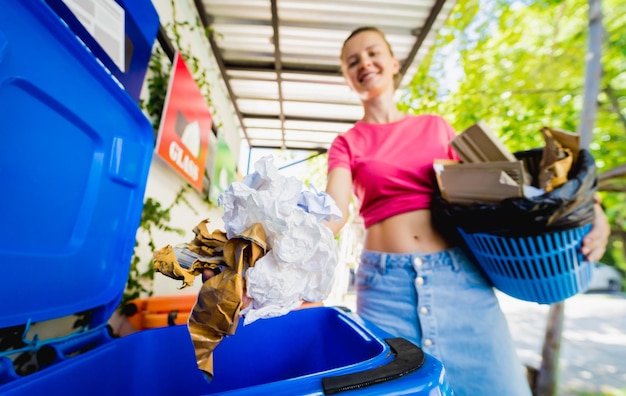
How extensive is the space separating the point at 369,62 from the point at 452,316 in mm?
Result: 940

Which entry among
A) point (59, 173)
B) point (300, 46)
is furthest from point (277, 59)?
point (59, 173)

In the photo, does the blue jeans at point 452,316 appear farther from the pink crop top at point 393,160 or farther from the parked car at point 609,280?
the parked car at point 609,280

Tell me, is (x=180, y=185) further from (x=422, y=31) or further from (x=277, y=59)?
(x=422, y=31)

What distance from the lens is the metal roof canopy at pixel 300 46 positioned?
2.35 meters

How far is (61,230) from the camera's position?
61 centimetres

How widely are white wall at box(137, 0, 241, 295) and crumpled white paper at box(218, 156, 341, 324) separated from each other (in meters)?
0.39

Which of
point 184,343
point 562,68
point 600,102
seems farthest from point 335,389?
point 562,68

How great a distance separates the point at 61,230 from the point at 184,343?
0.36 meters

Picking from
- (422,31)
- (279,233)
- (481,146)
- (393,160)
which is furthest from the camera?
(422,31)

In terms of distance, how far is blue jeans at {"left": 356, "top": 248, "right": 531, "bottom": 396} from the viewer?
75cm

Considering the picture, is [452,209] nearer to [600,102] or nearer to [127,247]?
[127,247]

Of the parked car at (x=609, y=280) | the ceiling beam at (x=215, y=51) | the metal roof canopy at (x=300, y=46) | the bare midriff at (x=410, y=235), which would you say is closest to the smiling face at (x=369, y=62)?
the bare midriff at (x=410, y=235)

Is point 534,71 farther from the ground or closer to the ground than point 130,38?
farther from the ground

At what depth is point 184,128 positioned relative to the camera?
158cm
